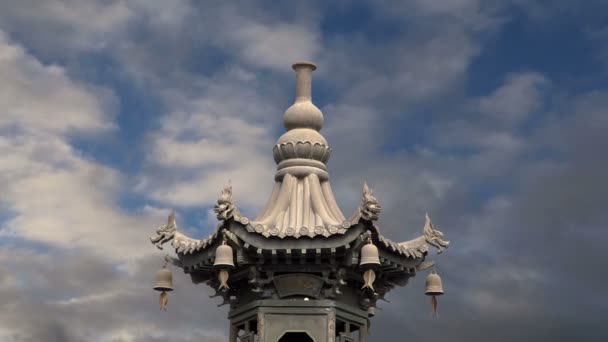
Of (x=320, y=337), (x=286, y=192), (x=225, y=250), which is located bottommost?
(x=320, y=337)

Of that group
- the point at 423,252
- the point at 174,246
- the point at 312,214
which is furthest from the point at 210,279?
the point at 423,252

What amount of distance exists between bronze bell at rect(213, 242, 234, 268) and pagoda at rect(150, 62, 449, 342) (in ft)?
0.10

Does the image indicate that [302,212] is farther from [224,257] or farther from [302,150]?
[224,257]

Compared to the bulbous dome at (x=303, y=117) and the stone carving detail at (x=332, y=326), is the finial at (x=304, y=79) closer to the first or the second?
the bulbous dome at (x=303, y=117)

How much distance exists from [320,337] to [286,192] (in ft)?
16.9

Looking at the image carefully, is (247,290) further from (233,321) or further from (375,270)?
(375,270)

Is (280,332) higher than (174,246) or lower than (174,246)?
lower

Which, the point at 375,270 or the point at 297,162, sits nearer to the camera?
the point at 375,270

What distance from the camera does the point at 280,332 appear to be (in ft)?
122

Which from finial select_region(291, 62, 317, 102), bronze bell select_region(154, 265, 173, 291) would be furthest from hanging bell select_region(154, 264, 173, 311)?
finial select_region(291, 62, 317, 102)

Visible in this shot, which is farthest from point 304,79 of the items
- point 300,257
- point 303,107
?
point 300,257

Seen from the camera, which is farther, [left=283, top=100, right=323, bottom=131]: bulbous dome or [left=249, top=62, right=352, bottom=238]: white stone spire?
[left=283, top=100, right=323, bottom=131]: bulbous dome

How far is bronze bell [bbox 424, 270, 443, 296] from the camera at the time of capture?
1547 inches

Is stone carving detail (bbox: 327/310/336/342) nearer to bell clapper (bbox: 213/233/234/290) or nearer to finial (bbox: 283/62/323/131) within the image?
bell clapper (bbox: 213/233/234/290)
